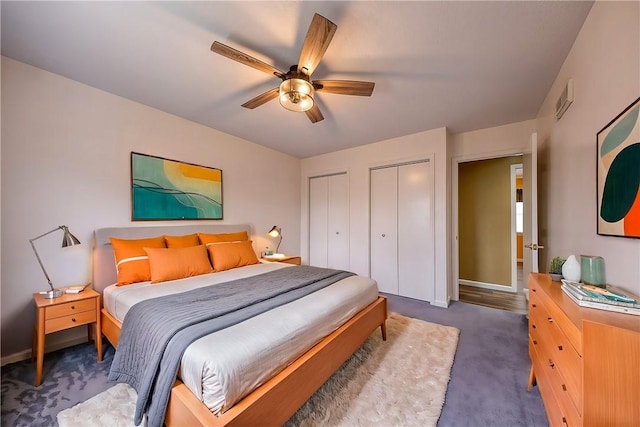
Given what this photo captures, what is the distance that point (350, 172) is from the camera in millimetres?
4191

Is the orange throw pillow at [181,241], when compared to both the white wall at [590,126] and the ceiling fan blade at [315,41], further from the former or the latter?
the white wall at [590,126]

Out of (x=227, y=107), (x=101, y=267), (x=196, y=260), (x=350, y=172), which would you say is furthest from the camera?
(x=350, y=172)

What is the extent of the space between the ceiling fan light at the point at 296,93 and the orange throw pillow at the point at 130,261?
1.95 m

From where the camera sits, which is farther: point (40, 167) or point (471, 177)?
point (471, 177)

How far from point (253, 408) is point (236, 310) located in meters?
0.56

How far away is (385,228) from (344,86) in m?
2.48

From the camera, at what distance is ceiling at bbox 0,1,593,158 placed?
1472mm

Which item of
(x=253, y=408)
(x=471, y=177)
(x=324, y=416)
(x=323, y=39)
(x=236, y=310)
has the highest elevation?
(x=323, y=39)

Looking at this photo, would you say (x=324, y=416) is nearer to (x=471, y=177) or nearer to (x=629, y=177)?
(x=629, y=177)

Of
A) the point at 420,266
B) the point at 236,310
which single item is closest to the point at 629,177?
the point at 236,310

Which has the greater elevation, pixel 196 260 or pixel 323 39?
pixel 323 39

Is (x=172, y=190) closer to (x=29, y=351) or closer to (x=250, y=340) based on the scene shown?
(x=29, y=351)

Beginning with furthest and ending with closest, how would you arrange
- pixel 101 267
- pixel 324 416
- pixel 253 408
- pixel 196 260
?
pixel 196 260
pixel 101 267
pixel 324 416
pixel 253 408

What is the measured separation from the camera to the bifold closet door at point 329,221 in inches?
169
